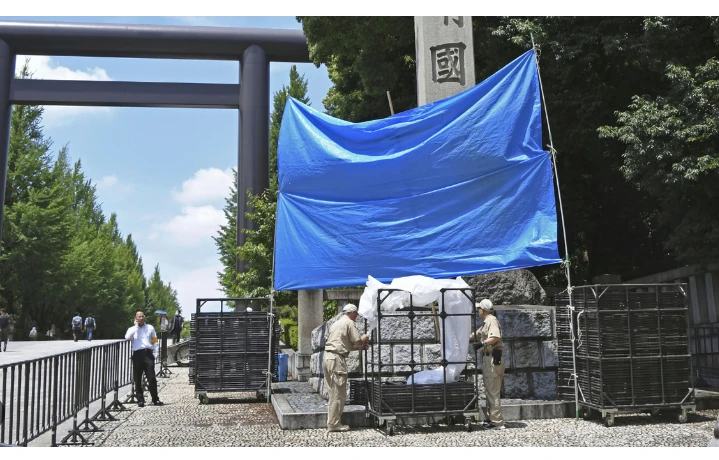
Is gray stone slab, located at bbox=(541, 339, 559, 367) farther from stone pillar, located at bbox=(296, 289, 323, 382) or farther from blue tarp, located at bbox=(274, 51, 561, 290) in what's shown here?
stone pillar, located at bbox=(296, 289, 323, 382)

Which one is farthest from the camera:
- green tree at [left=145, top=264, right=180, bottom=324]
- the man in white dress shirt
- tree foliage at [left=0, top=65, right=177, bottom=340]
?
green tree at [left=145, top=264, right=180, bottom=324]

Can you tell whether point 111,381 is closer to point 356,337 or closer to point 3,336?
point 356,337

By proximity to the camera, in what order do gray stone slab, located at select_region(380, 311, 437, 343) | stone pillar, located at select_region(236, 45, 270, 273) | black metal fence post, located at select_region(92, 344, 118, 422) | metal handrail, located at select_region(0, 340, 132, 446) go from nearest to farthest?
metal handrail, located at select_region(0, 340, 132, 446), gray stone slab, located at select_region(380, 311, 437, 343), black metal fence post, located at select_region(92, 344, 118, 422), stone pillar, located at select_region(236, 45, 270, 273)

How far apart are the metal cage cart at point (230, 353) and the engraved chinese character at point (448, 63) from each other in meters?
5.42

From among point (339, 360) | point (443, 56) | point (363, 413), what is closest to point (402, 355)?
point (363, 413)

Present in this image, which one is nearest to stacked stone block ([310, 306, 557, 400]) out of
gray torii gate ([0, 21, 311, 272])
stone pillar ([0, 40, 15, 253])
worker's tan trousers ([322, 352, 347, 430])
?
worker's tan trousers ([322, 352, 347, 430])

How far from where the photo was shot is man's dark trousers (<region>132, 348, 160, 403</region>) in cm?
1326

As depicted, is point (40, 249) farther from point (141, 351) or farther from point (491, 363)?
point (491, 363)

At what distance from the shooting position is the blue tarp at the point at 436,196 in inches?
417

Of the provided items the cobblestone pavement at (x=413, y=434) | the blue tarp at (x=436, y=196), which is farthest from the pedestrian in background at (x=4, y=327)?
the blue tarp at (x=436, y=196)

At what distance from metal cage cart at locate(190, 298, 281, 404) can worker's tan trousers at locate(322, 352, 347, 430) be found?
410cm

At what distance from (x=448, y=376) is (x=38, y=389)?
196 inches
